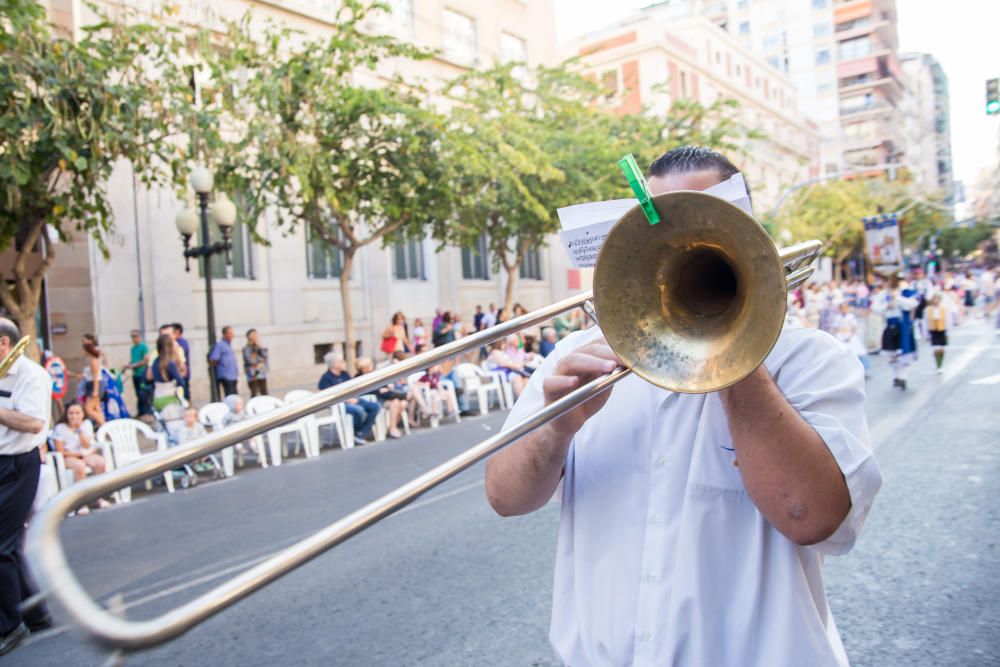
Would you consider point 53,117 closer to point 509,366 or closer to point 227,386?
point 227,386

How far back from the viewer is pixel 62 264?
15.6 metres

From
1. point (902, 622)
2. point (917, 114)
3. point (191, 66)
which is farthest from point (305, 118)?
point (917, 114)

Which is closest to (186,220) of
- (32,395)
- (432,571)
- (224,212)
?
(224,212)

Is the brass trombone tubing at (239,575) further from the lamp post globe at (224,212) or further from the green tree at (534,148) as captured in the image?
the green tree at (534,148)

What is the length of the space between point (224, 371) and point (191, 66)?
4.80m

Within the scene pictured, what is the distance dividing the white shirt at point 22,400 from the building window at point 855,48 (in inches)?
3456

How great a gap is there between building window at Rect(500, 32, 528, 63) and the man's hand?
90.2ft

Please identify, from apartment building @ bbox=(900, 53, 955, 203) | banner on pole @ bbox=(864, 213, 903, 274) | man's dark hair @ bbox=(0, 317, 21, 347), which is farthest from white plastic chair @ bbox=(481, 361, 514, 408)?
apartment building @ bbox=(900, 53, 955, 203)

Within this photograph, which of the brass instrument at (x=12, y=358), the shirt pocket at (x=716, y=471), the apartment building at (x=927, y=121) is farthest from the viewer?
the apartment building at (x=927, y=121)

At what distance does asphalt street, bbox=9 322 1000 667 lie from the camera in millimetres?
3914

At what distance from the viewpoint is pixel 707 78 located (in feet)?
158

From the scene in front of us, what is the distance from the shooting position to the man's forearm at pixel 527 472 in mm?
1691

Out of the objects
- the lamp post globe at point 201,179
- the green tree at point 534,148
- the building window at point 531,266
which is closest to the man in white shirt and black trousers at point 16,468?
the lamp post globe at point 201,179

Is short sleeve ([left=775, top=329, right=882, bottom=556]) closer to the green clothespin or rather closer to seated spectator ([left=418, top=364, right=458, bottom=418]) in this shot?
the green clothespin
